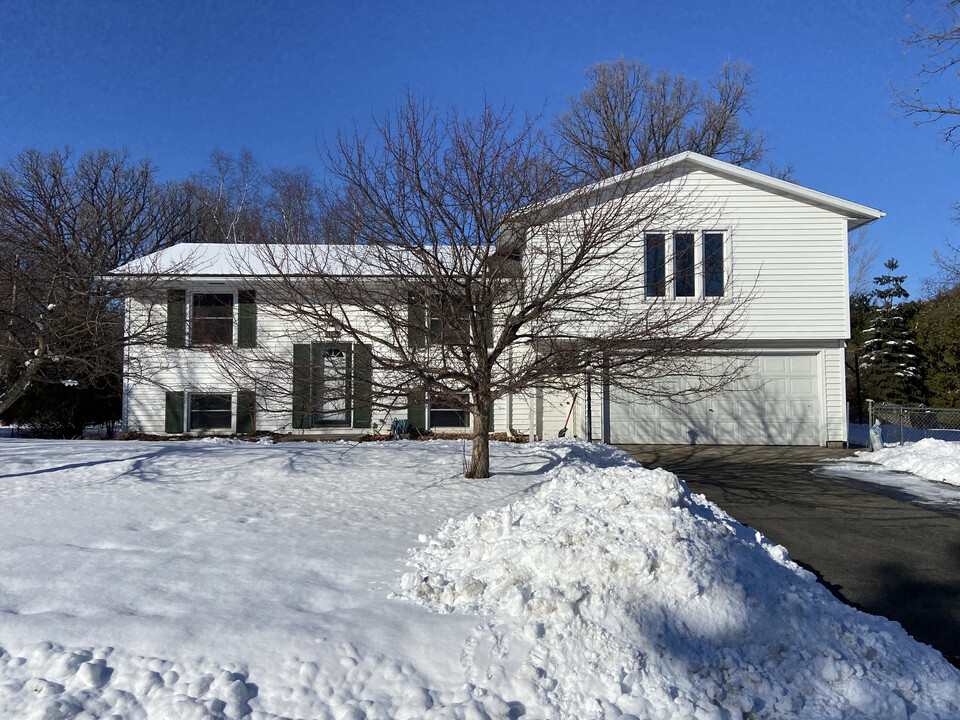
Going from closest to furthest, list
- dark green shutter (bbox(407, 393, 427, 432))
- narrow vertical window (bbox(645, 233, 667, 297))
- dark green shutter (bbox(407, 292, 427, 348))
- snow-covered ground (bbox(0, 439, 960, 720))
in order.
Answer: snow-covered ground (bbox(0, 439, 960, 720)), narrow vertical window (bbox(645, 233, 667, 297)), dark green shutter (bbox(407, 292, 427, 348)), dark green shutter (bbox(407, 393, 427, 432))

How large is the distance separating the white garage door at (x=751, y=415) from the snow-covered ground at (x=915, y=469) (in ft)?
5.14

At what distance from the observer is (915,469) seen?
11.7 metres

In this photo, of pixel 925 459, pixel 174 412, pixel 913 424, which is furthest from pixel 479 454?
pixel 913 424

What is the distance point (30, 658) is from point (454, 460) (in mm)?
6286

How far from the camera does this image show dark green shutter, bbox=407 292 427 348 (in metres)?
8.08

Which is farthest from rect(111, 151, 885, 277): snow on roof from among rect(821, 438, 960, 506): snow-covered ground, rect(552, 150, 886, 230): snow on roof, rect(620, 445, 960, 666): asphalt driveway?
rect(821, 438, 960, 506): snow-covered ground

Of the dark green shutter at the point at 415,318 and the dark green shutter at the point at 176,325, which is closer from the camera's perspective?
the dark green shutter at the point at 415,318

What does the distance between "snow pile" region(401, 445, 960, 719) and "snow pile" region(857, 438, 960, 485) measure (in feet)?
24.0

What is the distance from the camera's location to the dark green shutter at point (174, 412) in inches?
645

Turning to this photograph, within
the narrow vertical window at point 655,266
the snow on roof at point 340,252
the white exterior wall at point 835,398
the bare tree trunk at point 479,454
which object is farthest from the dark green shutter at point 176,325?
the white exterior wall at point 835,398

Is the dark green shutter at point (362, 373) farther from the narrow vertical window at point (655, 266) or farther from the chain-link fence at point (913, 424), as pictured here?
the chain-link fence at point (913, 424)

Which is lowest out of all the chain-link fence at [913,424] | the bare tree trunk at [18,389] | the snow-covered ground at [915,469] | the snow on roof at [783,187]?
the snow-covered ground at [915,469]

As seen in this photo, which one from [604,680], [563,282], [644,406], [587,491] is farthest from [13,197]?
[644,406]

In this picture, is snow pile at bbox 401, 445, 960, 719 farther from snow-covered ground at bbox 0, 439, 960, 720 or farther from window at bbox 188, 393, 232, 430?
window at bbox 188, 393, 232, 430
